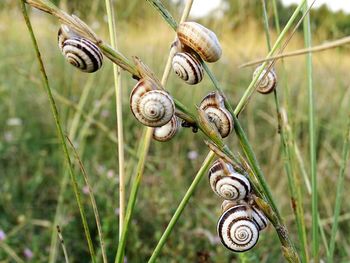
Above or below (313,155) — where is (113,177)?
above

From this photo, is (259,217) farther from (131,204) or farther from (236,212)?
(131,204)

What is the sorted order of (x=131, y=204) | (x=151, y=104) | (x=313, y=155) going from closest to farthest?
(x=151, y=104)
(x=131, y=204)
(x=313, y=155)

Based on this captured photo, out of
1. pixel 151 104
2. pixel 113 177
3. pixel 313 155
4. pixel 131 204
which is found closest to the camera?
pixel 151 104

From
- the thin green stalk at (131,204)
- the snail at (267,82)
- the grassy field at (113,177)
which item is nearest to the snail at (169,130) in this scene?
the thin green stalk at (131,204)

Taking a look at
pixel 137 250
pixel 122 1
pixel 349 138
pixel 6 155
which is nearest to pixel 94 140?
pixel 6 155

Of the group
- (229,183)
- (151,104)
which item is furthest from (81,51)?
(229,183)

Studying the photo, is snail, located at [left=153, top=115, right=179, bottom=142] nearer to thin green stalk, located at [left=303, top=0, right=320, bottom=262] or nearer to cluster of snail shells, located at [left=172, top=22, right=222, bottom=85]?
cluster of snail shells, located at [left=172, top=22, right=222, bottom=85]

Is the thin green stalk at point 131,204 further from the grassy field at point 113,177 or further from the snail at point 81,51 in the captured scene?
the grassy field at point 113,177
